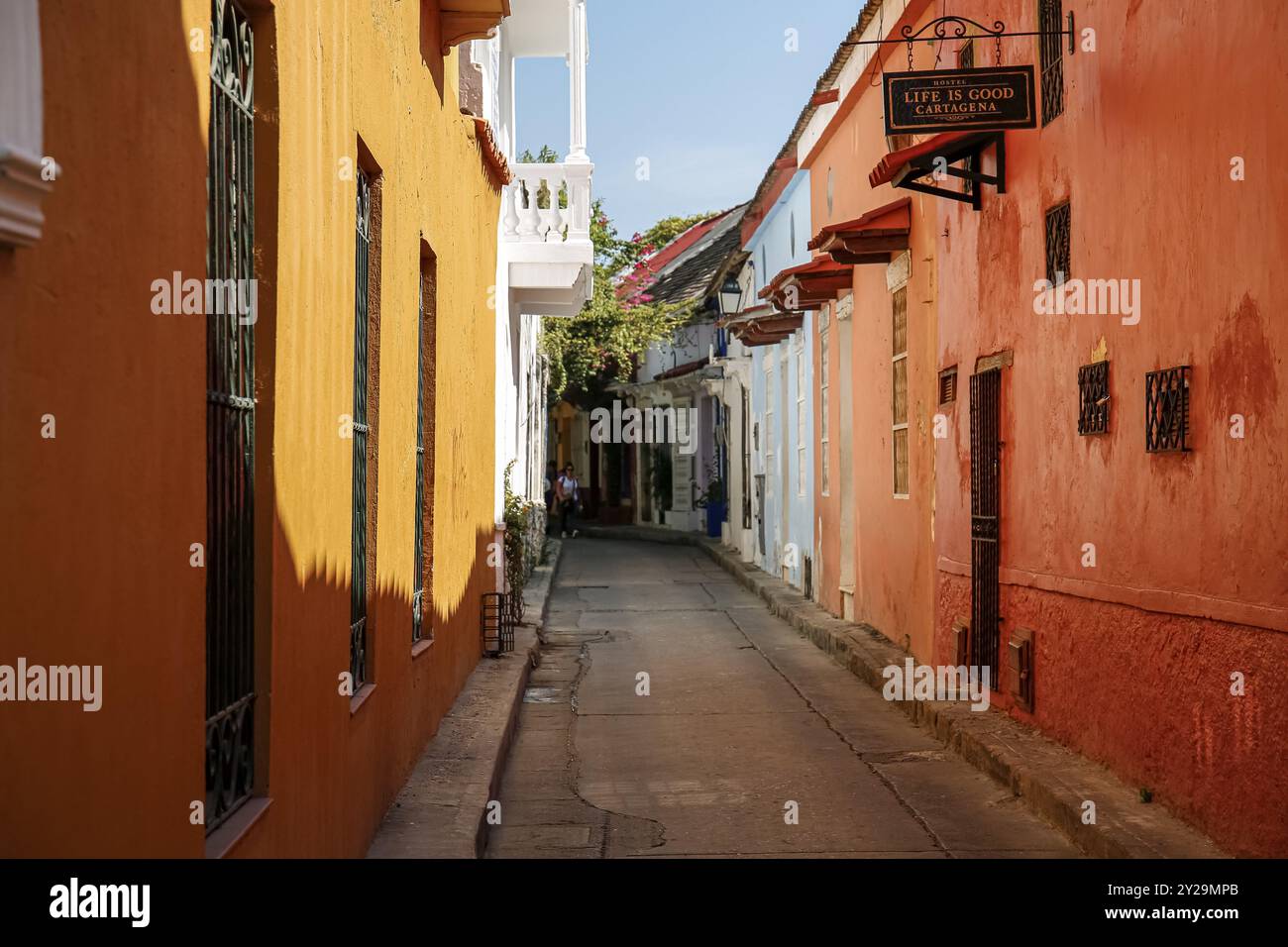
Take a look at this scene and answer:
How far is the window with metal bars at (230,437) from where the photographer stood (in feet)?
13.4

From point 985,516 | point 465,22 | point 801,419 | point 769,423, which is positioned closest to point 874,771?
point 985,516

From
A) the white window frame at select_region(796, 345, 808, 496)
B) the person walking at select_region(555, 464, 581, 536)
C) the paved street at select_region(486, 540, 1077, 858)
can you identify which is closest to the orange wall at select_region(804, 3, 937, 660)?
the paved street at select_region(486, 540, 1077, 858)

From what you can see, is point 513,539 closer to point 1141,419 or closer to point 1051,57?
point 1051,57

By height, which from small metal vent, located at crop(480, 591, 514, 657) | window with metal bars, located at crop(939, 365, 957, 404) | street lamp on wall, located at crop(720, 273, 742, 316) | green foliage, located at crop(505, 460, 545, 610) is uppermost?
street lamp on wall, located at crop(720, 273, 742, 316)

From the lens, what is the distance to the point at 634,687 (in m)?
12.9

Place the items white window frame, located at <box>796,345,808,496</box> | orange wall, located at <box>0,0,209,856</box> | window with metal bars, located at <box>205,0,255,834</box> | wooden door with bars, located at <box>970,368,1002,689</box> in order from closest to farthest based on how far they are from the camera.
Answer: orange wall, located at <box>0,0,209,856</box>
window with metal bars, located at <box>205,0,255,834</box>
wooden door with bars, located at <box>970,368,1002,689</box>
white window frame, located at <box>796,345,808,496</box>

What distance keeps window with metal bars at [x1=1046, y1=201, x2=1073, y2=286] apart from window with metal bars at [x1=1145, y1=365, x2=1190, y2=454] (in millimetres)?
1628

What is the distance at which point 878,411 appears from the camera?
14.9 metres

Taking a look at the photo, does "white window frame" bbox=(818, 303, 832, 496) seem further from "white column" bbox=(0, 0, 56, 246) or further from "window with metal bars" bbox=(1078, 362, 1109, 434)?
"white column" bbox=(0, 0, 56, 246)

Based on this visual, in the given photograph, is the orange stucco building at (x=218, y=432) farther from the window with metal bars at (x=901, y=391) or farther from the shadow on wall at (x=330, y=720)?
the window with metal bars at (x=901, y=391)

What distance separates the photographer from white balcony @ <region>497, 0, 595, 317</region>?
1617cm

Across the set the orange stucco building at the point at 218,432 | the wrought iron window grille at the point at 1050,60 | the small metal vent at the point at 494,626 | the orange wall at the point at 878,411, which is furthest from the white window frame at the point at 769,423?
the orange stucco building at the point at 218,432

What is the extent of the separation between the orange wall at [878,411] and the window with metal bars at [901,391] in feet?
0.48
